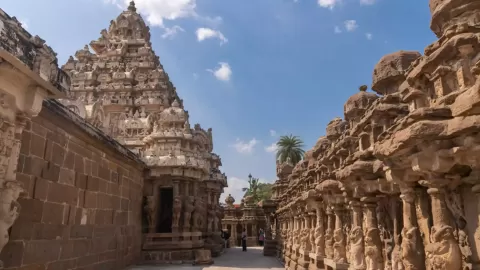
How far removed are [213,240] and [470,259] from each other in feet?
54.0

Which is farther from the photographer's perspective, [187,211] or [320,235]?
[187,211]

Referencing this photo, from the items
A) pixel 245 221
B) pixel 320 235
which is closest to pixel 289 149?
pixel 245 221

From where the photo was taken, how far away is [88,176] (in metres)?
8.35

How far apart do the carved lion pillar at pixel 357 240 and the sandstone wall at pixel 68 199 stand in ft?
17.0

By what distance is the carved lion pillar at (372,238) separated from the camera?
471 cm

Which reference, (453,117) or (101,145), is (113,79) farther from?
(453,117)

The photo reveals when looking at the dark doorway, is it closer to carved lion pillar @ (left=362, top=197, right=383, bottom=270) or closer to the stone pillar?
carved lion pillar @ (left=362, top=197, right=383, bottom=270)

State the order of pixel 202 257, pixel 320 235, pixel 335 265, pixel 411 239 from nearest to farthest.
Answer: pixel 411 239 → pixel 335 265 → pixel 320 235 → pixel 202 257

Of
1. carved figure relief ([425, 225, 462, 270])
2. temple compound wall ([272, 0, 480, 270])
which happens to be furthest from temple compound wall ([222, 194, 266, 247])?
carved figure relief ([425, 225, 462, 270])

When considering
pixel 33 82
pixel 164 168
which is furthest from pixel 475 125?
pixel 164 168

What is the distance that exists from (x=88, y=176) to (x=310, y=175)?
559 centimetres

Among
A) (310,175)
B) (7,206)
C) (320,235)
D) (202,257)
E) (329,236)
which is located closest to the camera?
(7,206)

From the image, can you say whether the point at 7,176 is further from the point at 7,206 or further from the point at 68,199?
the point at 68,199

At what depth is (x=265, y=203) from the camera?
23.6 m
